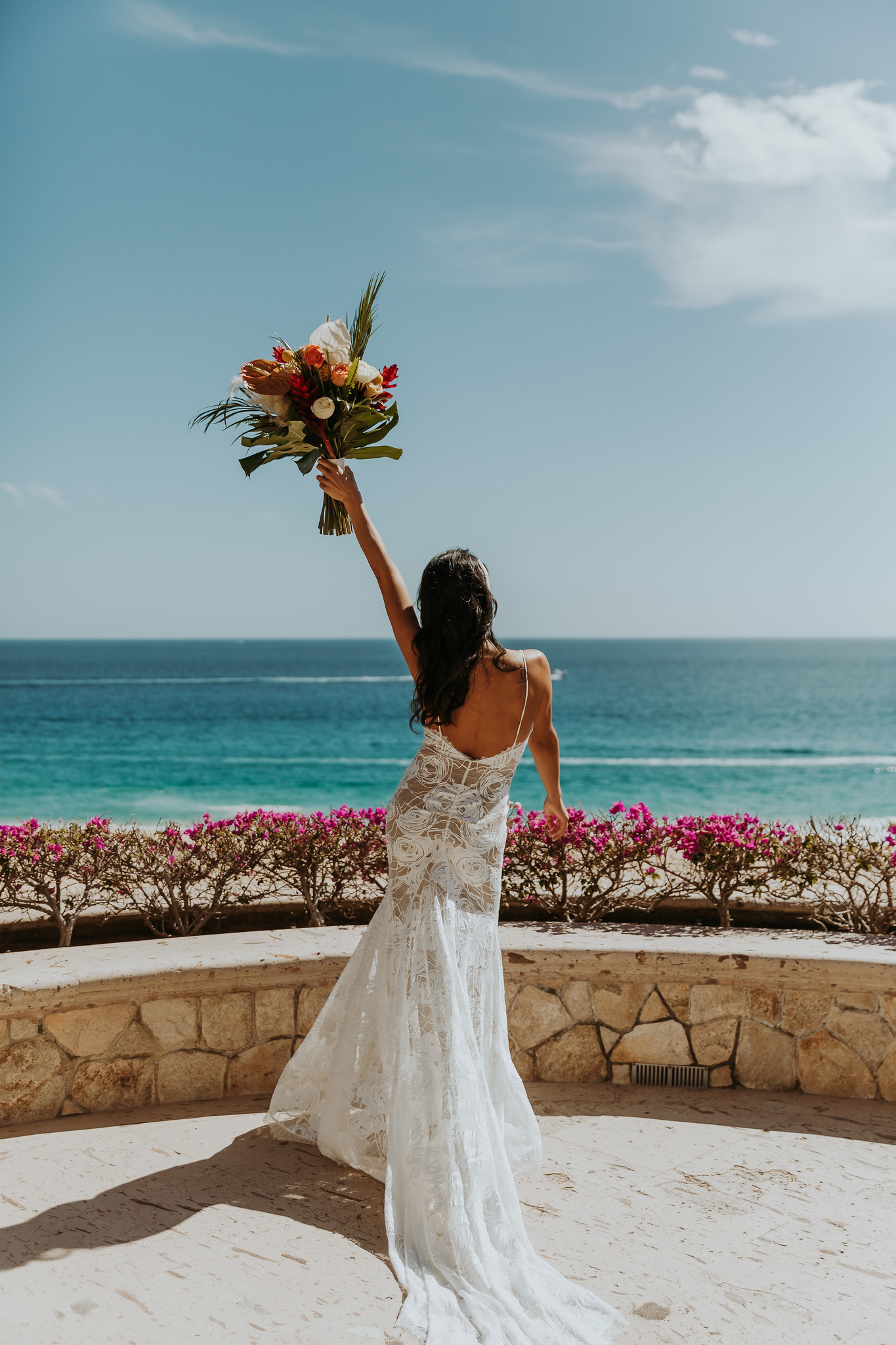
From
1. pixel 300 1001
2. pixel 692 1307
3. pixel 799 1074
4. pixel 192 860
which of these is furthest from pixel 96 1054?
pixel 799 1074

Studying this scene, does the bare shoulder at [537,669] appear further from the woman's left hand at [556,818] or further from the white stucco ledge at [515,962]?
the white stucco ledge at [515,962]

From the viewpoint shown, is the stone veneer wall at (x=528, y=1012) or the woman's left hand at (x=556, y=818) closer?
the woman's left hand at (x=556, y=818)

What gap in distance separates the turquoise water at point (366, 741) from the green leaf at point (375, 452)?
528 cm

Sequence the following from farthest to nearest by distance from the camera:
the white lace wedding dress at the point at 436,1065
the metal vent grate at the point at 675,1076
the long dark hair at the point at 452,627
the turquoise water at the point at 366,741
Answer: the turquoise water at the point at 366,741 < the metal vent grate at the point at 675,1076 < the long dark hair at the point at 452,627 < the white lace wedding dress at the point at 436,1065

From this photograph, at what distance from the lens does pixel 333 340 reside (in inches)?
116

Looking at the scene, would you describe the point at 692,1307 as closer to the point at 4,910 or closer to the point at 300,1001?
the point at 300,1001

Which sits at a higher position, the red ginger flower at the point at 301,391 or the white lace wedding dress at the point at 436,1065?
the red ginger flower at the point at 301,391

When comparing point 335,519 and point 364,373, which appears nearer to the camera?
point 364,373

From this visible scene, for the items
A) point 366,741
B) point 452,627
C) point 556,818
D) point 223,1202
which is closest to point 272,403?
point 452,627

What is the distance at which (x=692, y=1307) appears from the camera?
7.38ft

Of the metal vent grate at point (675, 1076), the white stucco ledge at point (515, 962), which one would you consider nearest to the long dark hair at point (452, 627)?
the white stucco ledge at point (515, 962)

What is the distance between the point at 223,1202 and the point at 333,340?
274cm

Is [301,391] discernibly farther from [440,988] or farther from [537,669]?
[440,988]

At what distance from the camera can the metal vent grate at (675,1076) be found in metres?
3.71
